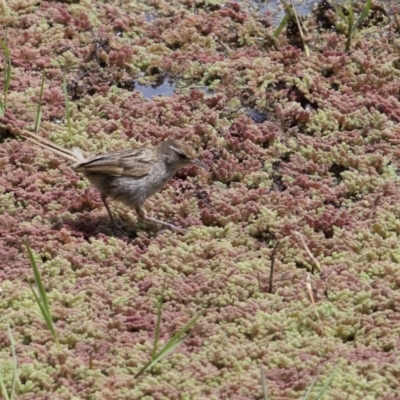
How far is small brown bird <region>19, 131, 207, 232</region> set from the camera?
28.6ft

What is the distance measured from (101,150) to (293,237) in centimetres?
250

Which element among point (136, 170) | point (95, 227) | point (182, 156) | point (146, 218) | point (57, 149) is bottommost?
point (95, 227)

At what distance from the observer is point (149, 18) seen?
39.9 ft

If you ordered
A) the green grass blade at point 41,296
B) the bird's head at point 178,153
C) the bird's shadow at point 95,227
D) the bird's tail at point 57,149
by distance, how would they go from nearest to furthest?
the green grass blade at point 41,296, the bird's shadow at point 95,227, the bird's head at point 178,153, the bird's tail at point 57,149

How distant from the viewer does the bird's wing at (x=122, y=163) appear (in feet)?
28.6

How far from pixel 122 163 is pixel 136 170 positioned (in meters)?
0.15

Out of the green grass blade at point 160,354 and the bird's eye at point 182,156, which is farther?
the bird's eye at point 182,156

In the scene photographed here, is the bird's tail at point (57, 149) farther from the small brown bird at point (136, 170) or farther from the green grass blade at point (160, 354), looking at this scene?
the green grass blade at point (160, 354)

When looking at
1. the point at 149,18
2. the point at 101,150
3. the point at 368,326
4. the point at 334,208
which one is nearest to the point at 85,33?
the point at 149,18

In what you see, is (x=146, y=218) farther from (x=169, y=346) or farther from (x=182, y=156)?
(x=169, y=346)

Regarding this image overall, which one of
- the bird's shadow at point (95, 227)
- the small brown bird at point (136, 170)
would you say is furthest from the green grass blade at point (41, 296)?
the small brown bird at point (136, 170)

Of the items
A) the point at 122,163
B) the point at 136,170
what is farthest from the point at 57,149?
the point at 136,170

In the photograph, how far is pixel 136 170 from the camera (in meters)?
8.87

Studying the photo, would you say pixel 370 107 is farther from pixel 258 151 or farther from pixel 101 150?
pixel 101 150
